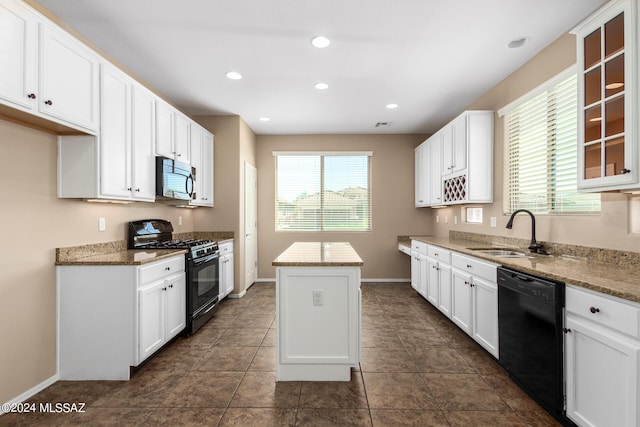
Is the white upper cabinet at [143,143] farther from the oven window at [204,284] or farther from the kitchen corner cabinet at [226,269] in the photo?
the kitchen corner cabinet at [226,269]

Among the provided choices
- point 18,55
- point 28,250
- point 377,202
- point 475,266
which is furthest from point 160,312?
point 377,202

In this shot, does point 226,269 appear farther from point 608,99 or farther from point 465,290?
point 608,99

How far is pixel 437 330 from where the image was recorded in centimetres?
337

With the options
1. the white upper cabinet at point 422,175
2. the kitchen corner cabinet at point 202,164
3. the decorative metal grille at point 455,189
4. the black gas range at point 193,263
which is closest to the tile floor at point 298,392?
the black gas range at point 193,263

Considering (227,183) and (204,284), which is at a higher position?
(227,183)

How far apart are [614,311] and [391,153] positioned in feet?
14.9

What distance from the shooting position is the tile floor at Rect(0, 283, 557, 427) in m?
1.92

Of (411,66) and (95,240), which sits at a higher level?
(411,66)

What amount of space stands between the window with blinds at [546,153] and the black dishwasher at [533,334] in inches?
35.7

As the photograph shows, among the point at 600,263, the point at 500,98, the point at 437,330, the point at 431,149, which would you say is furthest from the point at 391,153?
the point at 600,263

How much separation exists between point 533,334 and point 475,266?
865mm

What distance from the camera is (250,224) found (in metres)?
5.17

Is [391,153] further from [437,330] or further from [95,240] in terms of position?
[95,240]

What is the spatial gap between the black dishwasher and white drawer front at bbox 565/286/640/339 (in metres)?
0.08
